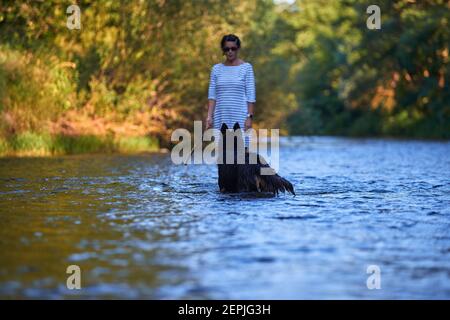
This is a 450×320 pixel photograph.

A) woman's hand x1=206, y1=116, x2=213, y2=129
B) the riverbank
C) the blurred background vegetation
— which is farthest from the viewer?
the blurred background vegetation

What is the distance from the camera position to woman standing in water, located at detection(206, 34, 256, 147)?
13.3 m

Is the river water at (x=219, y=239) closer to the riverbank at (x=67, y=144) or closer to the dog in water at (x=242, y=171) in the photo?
the dog in water at (x=242, y=171)

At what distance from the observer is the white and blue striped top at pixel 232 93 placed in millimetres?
13320

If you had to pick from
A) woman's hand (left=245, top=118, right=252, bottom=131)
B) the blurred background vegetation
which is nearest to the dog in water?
woman's hand (left=245, top=118, right=252, bottom=131)

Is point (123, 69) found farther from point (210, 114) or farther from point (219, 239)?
point (219, 239)

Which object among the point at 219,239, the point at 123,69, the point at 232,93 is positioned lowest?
the point at 219,239

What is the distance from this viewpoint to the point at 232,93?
43.9ft

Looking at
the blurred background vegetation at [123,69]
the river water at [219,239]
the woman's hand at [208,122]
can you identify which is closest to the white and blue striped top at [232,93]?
the woman's hand at [208,122]

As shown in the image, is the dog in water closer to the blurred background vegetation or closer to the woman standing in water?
the woman standing in water

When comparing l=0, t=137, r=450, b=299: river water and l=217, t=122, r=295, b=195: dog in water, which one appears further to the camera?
l=217, t=122, r=295, b=195: dog in water

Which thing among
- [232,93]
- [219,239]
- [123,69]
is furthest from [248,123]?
[123,69]

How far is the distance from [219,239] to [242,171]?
4134 millimetres

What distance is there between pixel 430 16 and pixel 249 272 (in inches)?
1717

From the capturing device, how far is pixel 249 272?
23.4 feet
